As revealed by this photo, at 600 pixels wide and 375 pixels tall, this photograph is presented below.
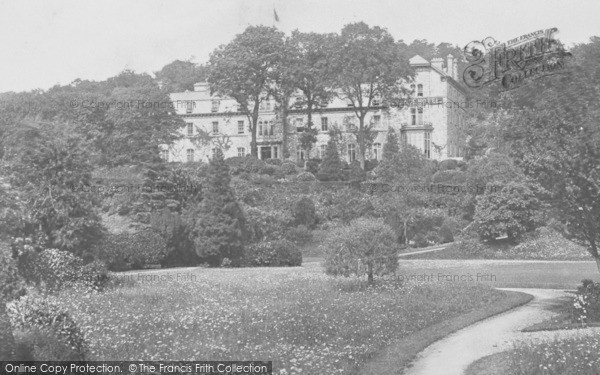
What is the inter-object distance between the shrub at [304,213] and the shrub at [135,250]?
41.2 feet

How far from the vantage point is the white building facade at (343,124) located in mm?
69875

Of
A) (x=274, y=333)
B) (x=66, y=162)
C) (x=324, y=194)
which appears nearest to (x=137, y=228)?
(x=66, y=162)

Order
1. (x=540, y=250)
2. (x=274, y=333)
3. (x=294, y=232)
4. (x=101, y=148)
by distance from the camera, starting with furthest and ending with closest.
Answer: (x=101, y=148) < (x=294, y=232) < (x=540, y=250) < (x=274, y=333)

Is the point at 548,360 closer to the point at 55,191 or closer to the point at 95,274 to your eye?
the point at 95,274

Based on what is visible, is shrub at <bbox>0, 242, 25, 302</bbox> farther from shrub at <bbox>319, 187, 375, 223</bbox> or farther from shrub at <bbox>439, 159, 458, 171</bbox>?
shrub at <bbox>439, 159, 458, 171</bbox>

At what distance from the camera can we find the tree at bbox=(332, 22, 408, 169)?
2345 inches

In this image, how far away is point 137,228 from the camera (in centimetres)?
3709

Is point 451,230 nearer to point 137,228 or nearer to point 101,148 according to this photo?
point 137,228

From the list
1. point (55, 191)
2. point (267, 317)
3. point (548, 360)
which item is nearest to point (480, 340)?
point (548, 360)

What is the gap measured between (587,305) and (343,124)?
55.3 metres

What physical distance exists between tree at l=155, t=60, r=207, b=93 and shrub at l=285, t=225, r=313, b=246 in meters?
69.9

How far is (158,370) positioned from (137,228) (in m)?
25.3

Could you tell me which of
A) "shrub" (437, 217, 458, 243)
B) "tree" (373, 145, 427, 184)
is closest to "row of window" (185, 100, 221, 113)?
"tree" (373, 145, 427, 184)

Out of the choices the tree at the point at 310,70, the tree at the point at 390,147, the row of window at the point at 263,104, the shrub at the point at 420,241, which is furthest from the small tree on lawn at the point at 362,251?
the row of window at the point at 263,104
